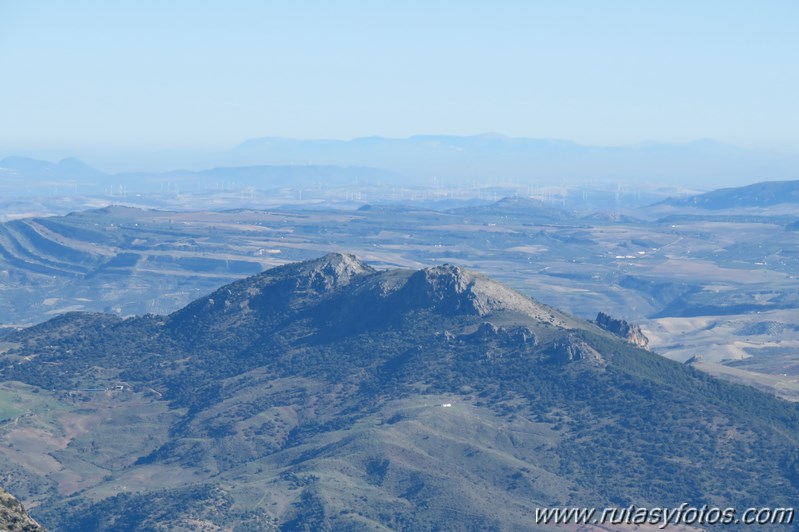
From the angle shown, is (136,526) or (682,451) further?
(682,451)

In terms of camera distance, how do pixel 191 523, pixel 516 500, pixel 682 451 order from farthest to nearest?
pixel 682 451, pixel 516 500, pixel 191 523

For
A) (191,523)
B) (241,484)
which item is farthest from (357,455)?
(191,523)

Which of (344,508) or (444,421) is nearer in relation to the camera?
(344,508)

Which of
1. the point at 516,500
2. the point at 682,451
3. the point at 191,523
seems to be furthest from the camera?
the point at 682,451

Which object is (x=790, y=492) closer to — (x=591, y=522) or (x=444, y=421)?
(x=591, y=522)

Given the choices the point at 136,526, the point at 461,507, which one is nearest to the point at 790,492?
the point at 461,507

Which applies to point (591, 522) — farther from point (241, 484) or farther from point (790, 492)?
point (241, 484)
